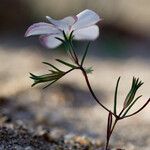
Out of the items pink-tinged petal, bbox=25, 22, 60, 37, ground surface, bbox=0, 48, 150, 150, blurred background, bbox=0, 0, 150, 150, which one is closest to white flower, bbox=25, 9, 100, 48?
pink-tinged petal, bbox=25, 22, 60, 37

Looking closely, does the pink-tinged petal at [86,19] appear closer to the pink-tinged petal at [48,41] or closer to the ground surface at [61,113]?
the pink-tinged petal at [48,41]

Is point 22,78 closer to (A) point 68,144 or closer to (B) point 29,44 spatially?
(A) point 68,144

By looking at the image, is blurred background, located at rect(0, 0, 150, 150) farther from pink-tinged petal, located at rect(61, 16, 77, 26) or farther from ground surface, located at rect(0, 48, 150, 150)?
pink-tinged petal, located at rect(61, 16, 77, 26)

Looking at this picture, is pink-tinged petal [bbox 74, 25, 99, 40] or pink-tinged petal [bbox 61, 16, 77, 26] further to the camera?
pink-tinged petal [bbox 74, 25, 99, 40]

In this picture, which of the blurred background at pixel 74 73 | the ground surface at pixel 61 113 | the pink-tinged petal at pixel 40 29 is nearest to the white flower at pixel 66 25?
the pink-tinged petal at pixel 40 29

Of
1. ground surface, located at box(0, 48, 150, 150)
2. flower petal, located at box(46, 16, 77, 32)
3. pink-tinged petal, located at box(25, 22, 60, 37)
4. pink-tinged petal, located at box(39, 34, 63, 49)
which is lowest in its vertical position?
pink-tinged petal, located at box(25, 22, 60, 37)

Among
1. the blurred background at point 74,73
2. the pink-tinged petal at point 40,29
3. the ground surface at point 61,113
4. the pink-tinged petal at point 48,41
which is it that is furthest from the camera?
the blurred background at point 74,73

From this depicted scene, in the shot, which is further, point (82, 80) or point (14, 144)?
point (82, 80)

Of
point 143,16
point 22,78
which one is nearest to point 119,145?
point 22,78
